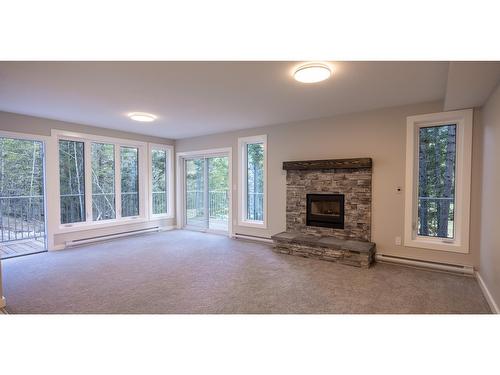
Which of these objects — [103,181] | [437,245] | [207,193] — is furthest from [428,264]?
[103,181]

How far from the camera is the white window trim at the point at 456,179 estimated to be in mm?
3268

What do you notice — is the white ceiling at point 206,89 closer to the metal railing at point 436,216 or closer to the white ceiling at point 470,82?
the white ceiling at point 470,82

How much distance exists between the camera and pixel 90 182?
5094 mm

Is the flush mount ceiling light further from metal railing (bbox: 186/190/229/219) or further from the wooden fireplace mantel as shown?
the wooden fireplace mantel

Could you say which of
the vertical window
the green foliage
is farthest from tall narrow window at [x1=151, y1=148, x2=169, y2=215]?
the vertical window

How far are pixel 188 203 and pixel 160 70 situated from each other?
448 cm

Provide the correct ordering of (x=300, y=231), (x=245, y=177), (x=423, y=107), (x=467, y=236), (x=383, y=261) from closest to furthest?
(x=467, y=236), (x=423, y=107), (x=383, y=261), (x=300, y=231), (x=245, y=177)

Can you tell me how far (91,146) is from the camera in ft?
16.9

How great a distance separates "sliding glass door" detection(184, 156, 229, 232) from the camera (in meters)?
5.97

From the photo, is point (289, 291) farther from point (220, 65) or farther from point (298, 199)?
point (220, 65)

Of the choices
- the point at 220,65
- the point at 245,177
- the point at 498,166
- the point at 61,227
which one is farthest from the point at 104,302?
the point at 498,166

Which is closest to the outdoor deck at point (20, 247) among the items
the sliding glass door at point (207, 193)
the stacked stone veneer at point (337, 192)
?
the sliding glass door at point (207, 193)

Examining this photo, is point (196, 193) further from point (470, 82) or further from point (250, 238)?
point (470, 82)

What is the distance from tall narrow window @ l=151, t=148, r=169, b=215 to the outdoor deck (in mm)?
2284
